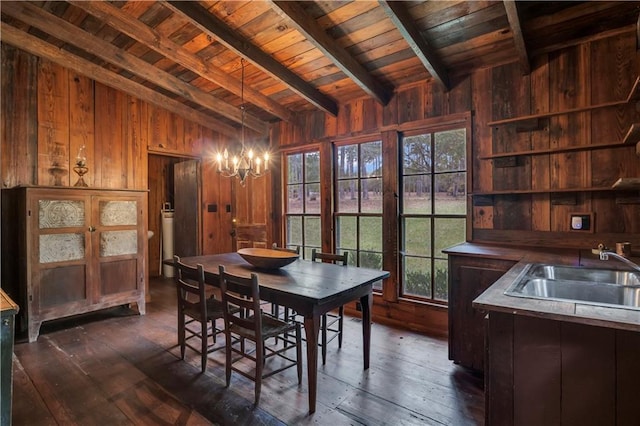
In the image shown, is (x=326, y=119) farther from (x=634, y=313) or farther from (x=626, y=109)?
(x=634, y=313)

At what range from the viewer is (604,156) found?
2.38m

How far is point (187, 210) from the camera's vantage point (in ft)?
17.1

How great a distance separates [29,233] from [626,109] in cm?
507

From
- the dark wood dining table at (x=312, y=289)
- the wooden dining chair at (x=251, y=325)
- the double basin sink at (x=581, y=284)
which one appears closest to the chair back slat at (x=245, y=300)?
the wooden dining chair at (x=251, y=325)

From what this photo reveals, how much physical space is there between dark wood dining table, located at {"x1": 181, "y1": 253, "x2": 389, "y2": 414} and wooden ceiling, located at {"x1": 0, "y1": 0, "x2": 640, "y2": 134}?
1798 millimetres

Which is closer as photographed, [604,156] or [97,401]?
[97,401]

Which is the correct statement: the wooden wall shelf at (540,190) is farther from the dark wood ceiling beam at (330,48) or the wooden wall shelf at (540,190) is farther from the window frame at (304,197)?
the window frame at (304,197)

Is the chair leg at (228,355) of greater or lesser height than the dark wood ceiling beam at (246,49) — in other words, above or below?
below

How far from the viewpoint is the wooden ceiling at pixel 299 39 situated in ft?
7.45

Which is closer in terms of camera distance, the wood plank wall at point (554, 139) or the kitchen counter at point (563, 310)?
the kitchen counter at point (563, 310)

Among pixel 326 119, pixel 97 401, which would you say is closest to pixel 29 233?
pixel 97 401

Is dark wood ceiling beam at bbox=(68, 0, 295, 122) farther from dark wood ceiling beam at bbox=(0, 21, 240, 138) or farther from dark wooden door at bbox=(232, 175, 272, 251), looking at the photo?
dark wooden door at bbox=(232, 175, 272, 251)

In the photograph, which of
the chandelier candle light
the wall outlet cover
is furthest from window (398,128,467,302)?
the chandelier candle light

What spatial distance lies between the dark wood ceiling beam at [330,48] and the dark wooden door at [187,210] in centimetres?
302
